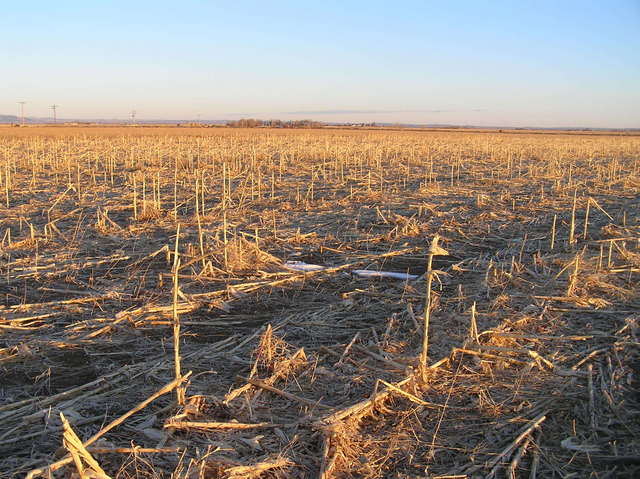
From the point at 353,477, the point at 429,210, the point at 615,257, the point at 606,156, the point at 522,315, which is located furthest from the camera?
the point at 606,156

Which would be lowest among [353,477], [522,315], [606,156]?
[353,477]

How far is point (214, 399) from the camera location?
10.8 feet

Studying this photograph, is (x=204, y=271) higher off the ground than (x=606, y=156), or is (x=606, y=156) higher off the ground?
(x=606, y=156)

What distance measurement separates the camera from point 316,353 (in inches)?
160

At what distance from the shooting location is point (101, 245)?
7391 millimetres

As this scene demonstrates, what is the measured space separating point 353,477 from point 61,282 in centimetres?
437

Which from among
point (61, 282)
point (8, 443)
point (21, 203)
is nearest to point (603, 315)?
point (8, 443)

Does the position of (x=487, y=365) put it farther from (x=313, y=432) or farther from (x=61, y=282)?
(x=61, y=282)

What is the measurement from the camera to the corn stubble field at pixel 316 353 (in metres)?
2.88

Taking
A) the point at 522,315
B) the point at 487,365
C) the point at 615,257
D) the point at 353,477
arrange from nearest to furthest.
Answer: the point at 353,477 < the point at 487,365 < the point at 522,315 < the point at 615,257

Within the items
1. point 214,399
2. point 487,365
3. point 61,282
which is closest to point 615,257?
point 487,365

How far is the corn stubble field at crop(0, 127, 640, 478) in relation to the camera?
9.43 feet

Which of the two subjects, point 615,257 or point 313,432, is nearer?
point 313,432

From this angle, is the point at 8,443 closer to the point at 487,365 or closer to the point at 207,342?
the point at 207,342
